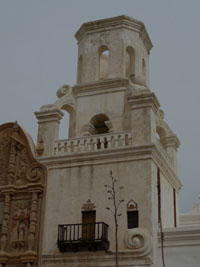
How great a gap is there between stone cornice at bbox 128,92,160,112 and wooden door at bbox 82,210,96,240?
4.52 m

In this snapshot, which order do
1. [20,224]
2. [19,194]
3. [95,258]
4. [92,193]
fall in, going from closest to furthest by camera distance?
[95,258] < [92,193] < [20,224] < [19,194]

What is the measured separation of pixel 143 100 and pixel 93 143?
2623mm

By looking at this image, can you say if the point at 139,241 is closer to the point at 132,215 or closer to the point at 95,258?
the point at 132,215

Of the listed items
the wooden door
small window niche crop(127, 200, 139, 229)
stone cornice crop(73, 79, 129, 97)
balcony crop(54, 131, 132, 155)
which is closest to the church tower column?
balcony crop(54, 131, 132, 155)

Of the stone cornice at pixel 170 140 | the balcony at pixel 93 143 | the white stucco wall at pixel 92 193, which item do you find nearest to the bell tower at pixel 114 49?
the stone cornice at pixel 170 140

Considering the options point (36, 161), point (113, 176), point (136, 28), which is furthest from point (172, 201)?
point (136, 28)

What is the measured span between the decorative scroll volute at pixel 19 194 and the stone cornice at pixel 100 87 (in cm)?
315

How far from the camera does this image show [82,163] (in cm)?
1939

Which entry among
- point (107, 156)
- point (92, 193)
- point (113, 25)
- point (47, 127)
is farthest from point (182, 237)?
point (113, 25)

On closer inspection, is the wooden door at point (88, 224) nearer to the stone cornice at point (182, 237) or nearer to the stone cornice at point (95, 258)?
the stone cornice at point (95, 258)

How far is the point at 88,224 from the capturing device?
17969mm

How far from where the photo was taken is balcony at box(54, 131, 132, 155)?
19.3 m

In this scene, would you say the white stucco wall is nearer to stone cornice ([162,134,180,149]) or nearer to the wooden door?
the wooden door

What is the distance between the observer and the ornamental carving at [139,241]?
1712 centimetres
